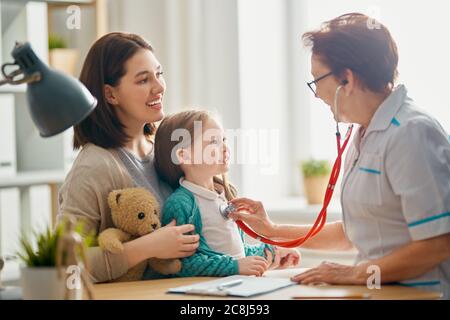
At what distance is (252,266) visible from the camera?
72.0 inches

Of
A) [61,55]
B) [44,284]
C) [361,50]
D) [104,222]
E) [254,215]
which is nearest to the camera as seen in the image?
[44,284]

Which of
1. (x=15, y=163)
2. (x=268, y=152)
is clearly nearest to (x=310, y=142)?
(x=268, y=152)

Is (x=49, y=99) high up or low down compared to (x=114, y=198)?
up

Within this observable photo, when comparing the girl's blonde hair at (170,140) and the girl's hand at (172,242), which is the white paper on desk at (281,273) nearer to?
the girl's hand at (172,242)

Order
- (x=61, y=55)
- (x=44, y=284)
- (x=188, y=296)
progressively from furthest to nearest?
(x=61, y=55)
(x=188, y=296)
(x=44, y=284)

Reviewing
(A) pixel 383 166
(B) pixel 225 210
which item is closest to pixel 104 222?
(B) pixel 225 210

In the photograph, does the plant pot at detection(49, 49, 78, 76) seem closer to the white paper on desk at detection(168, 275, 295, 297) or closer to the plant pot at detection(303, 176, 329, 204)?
the plant pot at detection(303, 176, 329, 204)

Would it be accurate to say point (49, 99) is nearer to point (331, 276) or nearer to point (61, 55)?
point (331, 276)

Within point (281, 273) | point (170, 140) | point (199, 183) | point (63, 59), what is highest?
point (63, 59)

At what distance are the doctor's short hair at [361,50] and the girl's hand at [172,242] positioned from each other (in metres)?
0.52

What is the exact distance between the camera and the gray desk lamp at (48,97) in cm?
143

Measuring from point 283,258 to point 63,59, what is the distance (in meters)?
1.63

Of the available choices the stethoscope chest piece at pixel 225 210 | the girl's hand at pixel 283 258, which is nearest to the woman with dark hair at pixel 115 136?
the stethoscope chest piece at pixel 225 210
